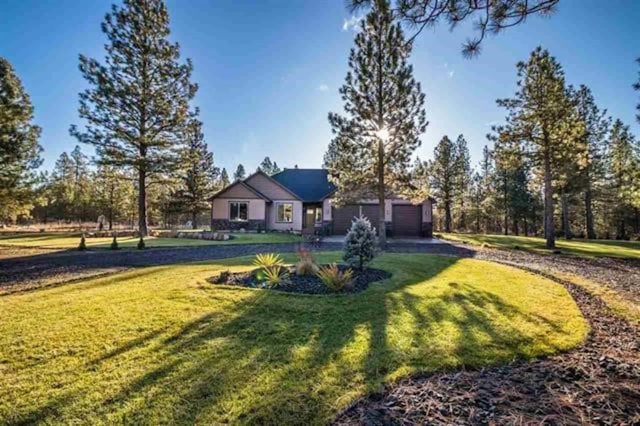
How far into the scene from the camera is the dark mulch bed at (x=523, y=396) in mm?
2145

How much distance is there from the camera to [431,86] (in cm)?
1370

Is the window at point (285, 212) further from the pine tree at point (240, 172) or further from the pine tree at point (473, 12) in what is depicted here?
the pine tree at point (240, 172)

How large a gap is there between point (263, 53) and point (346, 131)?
16.1 feet

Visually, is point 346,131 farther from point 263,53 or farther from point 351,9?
point 351,9

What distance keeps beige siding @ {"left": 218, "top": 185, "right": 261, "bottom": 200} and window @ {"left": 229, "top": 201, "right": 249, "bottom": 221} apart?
21.0 inches

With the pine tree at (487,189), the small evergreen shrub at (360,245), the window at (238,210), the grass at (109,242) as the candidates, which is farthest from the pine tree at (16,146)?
the pine tree at (487,189)

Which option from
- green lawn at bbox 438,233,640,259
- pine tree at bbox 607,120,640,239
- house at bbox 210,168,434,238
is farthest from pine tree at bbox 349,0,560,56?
pine tree at bbox 607,120,640,239

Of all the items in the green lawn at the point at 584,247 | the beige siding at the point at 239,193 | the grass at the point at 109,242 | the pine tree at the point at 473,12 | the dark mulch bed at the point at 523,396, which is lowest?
the dark mulch bed at the point at 523,396

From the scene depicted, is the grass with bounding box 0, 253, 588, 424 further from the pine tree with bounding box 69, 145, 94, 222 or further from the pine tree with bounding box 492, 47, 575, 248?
the pine tree with bounding box 69, 145, 94, 222

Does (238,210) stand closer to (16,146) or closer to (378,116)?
(16,146)

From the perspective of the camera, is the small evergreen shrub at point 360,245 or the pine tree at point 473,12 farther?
the small evergreen shrub at point 360,245

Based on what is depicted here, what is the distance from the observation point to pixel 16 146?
570 inches

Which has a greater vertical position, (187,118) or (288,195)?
(187,118)

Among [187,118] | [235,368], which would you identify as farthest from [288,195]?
[235,368]
